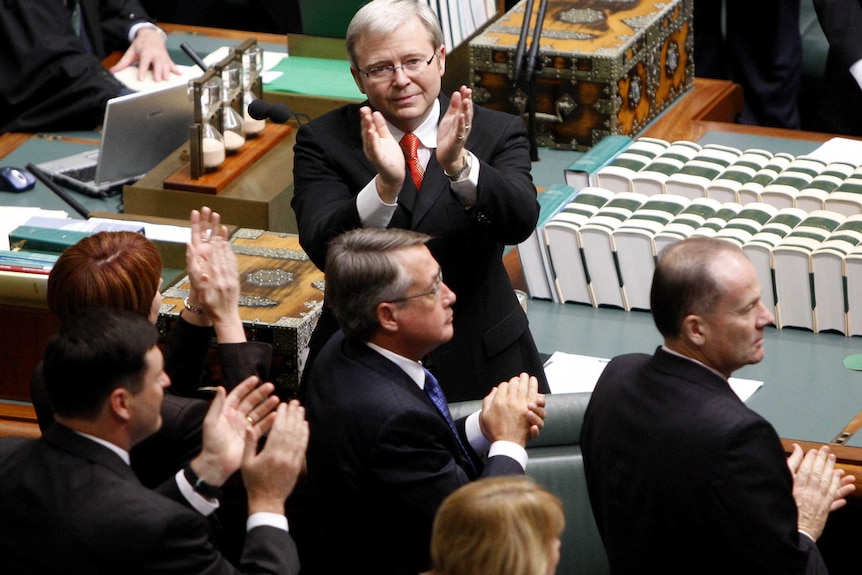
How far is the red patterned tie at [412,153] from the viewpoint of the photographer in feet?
8.89

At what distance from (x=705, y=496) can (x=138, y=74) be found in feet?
10.1

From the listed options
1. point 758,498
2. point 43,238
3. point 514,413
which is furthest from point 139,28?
point 758,498

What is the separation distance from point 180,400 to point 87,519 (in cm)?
48

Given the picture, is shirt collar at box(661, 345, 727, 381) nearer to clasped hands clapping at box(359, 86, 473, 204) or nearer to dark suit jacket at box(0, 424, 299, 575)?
clasped hands clapping at box(359, 86, 473, 204)

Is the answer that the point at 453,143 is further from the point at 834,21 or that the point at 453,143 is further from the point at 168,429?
the point at 834,21

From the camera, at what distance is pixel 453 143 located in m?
2.49

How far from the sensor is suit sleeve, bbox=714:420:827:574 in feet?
6.95

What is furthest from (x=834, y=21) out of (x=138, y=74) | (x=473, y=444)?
(x=473, y=444)

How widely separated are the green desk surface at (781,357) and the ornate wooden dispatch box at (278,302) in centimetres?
59

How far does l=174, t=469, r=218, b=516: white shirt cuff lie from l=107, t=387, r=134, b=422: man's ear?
0.70 ft

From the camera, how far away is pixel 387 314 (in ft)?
7.46

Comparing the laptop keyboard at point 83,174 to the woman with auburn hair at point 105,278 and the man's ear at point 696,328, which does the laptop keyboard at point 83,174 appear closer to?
the woman with auburn hair at point 105,278

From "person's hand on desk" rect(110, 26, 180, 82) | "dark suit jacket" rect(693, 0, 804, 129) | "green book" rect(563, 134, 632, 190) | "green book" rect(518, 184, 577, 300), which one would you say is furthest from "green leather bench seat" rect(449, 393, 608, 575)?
"dark suit jacket" rect(693, 0, 804, 129)

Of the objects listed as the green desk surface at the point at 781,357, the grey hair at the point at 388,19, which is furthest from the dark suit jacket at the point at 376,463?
the green desk surface at the point at 781,357
